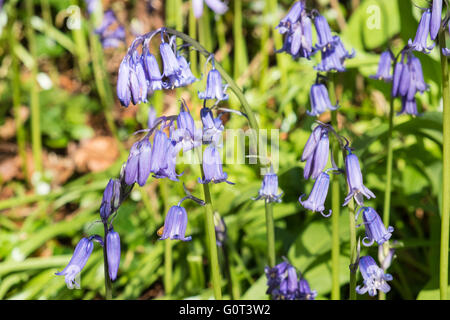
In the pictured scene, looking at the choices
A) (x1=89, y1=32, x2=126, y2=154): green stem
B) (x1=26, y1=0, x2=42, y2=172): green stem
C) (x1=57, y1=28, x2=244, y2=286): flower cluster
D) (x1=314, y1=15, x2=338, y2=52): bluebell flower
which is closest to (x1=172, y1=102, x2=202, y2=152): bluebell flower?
(x1=57, y1=28, x2=244, y2=286): flower cluster

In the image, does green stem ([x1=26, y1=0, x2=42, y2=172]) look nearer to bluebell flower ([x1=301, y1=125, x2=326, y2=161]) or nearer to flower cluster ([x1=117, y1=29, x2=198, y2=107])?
flower cluster ([x1=117, y1=29, x2=198, y2=107])

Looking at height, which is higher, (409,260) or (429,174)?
(429,174)

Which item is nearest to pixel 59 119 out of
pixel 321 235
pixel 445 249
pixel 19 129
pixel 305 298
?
pixel 19 129

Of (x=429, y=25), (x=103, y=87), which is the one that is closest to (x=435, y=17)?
(x=429, y=25)

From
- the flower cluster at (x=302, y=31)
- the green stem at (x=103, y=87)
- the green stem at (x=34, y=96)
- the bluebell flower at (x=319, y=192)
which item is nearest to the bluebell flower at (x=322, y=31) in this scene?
the flower cluster at (x=302, y=31)

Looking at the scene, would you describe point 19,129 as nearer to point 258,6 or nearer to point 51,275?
point 51,275
